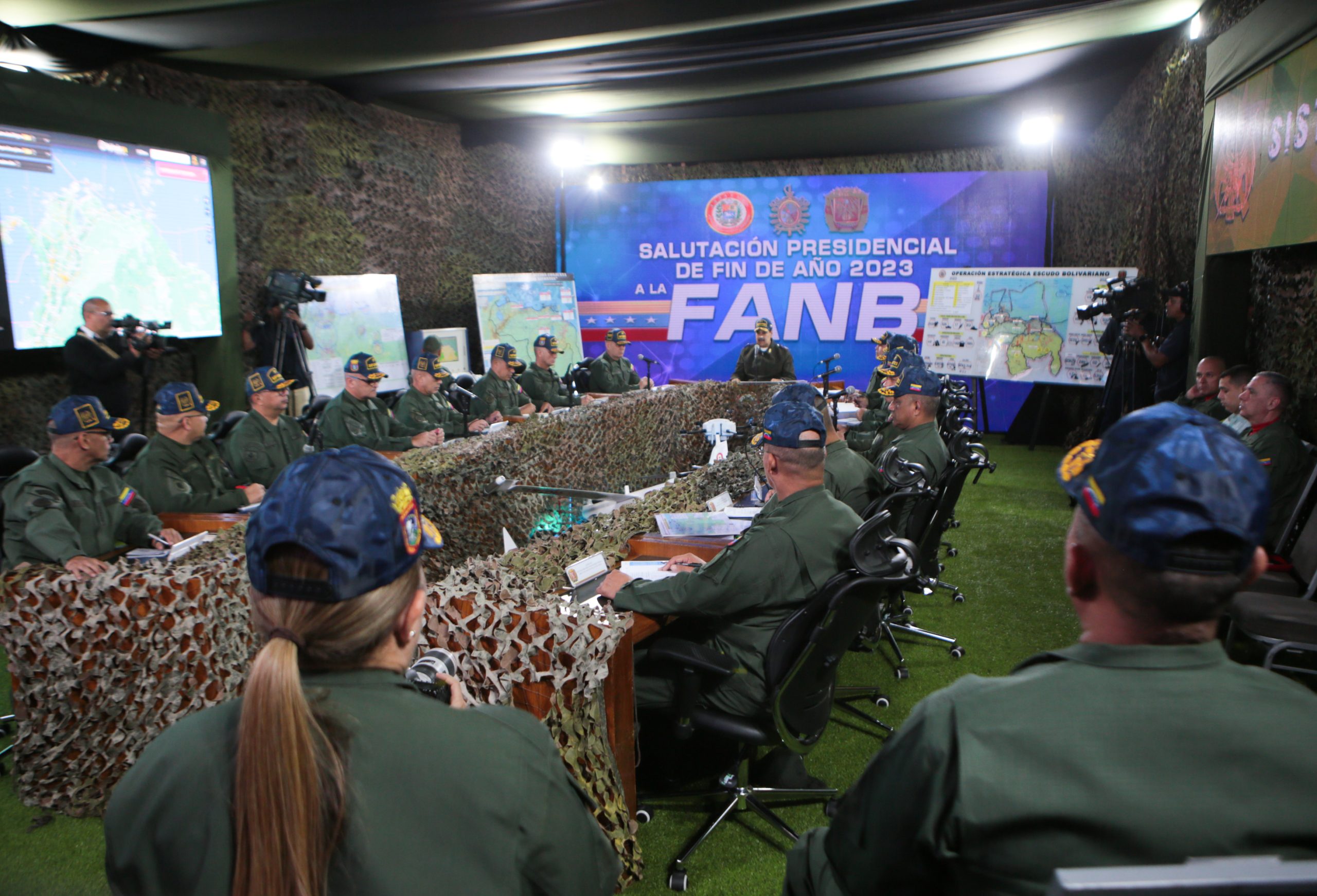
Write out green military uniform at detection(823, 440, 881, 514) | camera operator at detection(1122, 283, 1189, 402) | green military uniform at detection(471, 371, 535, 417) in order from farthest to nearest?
green military uniform at detection(471, 371, 535, 417)
camera operator at detection(1122, 283, 1189, 402)
green military uniform at detection(823, 440, 881, 514)

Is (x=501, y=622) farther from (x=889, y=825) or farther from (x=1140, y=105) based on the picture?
(x=1140, y=105)

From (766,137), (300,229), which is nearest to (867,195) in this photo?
(766,137)

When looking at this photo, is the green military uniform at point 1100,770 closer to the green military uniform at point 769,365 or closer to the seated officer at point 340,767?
the seated officer at point 340,767

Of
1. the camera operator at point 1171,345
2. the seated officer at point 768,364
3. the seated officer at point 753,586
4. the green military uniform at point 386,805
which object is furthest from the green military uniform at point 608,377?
the green military uniform at point 386,805

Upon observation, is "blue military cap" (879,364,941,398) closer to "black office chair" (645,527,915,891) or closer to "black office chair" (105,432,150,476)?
"black office chair" (645,527,915,891)

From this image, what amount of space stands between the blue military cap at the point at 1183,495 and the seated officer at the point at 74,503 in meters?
3.57

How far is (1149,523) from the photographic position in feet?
3.22

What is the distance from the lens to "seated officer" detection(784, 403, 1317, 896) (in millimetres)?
905

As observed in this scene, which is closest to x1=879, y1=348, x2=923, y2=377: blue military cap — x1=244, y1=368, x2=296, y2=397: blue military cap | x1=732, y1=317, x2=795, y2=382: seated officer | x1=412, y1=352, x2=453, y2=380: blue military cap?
x1=732, y1=317, x2=795, y2=382: seated officer

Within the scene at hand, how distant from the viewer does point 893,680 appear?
172 inches

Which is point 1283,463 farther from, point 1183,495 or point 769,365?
point 769,365

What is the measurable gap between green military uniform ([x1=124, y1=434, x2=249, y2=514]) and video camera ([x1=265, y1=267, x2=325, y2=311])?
362 centimetres

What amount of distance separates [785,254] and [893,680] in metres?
9.06

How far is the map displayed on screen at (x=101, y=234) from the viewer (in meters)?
6.36
